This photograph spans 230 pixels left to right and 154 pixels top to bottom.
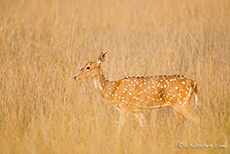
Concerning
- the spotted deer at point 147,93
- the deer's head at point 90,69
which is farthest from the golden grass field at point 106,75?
the deer's head at point 90,69

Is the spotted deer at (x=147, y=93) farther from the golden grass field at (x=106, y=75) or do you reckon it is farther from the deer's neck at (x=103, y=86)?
the golden grass field at (x=106, y=75)

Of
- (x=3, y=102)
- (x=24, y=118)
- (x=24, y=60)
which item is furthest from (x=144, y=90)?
(x=24, y=60)

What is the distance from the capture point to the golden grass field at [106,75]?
14.2 ft

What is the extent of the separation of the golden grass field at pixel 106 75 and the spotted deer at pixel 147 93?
0.52ft

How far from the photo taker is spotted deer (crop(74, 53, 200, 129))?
15.8 feet

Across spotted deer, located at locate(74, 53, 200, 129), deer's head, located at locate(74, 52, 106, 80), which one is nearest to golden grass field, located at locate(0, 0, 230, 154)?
spotted deer, located at locate(74, 53, 200, 129)

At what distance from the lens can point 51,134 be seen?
4469 mm

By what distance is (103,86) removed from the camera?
5.21 meters

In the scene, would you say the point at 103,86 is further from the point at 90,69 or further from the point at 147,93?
the point at 147,93

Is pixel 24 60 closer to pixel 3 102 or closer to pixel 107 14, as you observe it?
pixel 3 102

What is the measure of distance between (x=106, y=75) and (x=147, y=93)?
1459 millimetres

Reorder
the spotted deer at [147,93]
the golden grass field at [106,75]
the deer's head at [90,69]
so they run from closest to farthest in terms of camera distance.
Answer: the golden grass field at [106,75], the spotted deer at [147,93], the deer's head at [90,69]

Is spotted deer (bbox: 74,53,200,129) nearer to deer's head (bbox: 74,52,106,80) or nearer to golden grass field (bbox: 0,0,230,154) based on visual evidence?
deer's head (bbox: 74,52,106,80)

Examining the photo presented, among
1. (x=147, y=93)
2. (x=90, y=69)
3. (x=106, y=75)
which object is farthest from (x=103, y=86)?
(x=106, y=75)
